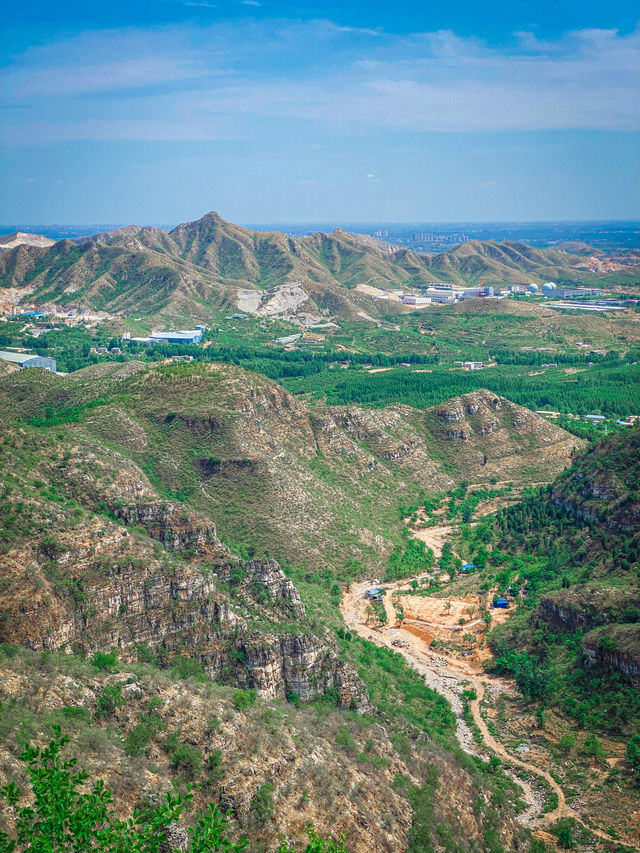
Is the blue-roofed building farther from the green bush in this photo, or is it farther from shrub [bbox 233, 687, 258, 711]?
the green bush

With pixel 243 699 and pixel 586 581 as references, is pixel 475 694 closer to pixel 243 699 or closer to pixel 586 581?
pixel 586 581

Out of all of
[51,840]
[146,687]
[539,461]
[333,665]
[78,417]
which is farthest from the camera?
[539,461]

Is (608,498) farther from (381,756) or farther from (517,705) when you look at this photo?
(381,756)

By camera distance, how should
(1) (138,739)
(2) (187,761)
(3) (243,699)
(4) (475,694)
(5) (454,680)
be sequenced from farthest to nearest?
(5) (454,680) → (4) (475,694) → (3) (243,699) → (1) (138,739) → (2) (187,761)

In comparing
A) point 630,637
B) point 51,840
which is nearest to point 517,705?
point 630,637

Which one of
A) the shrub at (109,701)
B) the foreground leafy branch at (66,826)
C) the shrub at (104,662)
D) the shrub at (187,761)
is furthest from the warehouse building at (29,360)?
the foreground leafy branch at (66,826)

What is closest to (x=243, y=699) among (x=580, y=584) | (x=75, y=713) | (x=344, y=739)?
(x=344, y=739)

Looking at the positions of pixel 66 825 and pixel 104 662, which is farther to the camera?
pixel 104 662
